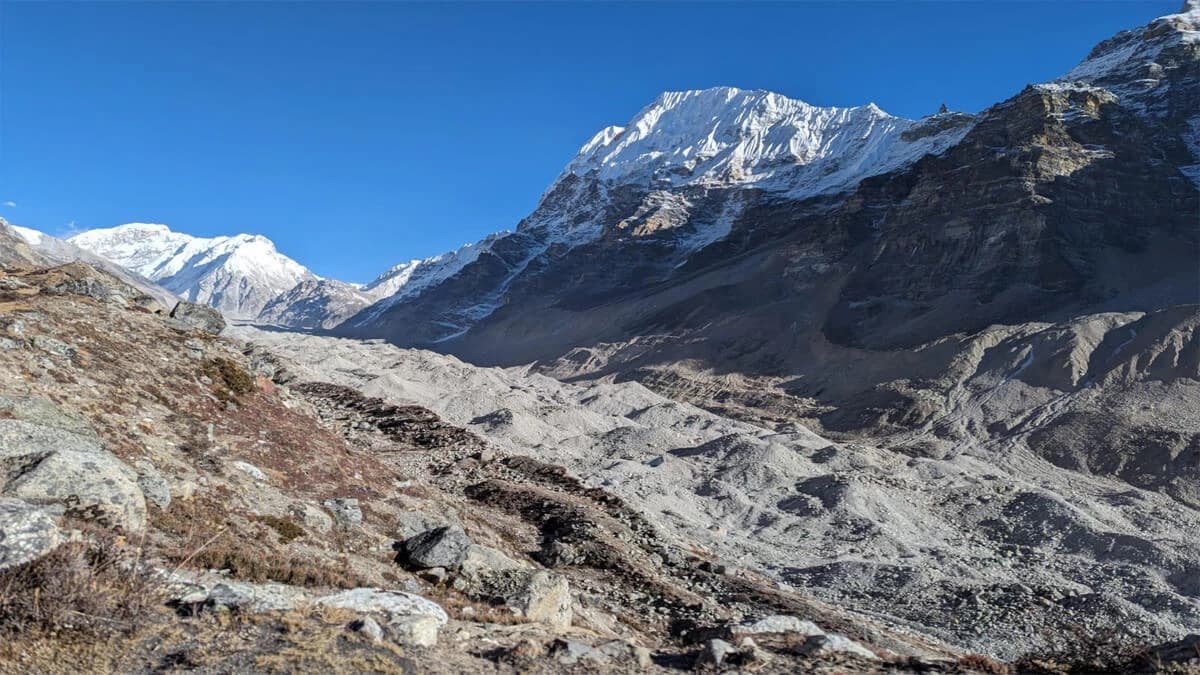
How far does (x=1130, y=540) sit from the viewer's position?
26125 millimetres

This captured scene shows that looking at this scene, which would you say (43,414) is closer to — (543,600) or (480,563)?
(480,563)

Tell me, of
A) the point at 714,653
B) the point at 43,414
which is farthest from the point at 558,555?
the point at 43,414

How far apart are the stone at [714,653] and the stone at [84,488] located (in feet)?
23.8

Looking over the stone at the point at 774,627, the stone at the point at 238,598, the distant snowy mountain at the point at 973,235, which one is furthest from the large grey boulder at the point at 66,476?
the distant snowy mountain at the point at 973,235

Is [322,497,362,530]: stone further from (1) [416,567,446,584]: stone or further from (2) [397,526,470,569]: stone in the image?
(1) [416,567,446,584]: stone

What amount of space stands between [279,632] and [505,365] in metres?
122

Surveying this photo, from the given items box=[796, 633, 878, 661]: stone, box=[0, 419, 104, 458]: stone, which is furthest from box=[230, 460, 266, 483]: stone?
box=[796, 633, 878, 661]: stone

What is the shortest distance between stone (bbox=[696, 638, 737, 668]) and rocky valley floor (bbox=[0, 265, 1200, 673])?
36 millimetres

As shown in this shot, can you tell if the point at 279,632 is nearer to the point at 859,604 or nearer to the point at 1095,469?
the point at 859,604

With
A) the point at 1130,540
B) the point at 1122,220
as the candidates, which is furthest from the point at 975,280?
the point at 1130,540

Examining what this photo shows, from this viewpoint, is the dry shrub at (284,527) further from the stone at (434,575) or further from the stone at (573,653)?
the stone at (573,653)

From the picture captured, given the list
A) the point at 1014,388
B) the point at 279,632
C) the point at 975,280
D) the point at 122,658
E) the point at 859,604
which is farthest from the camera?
the point at 975,280

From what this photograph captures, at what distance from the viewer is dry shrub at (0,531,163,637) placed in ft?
19.9

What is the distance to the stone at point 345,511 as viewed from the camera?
12.8 metres
